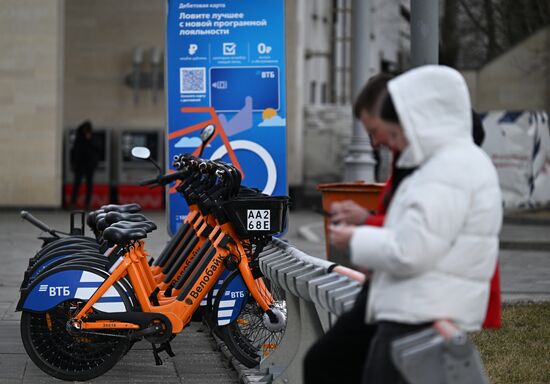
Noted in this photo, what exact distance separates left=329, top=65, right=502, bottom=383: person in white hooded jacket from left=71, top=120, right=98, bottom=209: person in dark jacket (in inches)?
849

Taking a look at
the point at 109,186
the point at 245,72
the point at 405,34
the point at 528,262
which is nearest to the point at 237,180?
the point at 245,72

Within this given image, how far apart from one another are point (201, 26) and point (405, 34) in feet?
141

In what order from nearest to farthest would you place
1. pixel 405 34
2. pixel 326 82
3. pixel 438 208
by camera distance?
pixel 438 208, pixel 326 82, pixel 405 34

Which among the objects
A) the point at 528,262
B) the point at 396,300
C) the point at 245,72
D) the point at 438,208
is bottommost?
the point at 528,262

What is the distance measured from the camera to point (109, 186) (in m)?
26.6

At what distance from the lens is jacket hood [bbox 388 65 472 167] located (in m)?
3.96

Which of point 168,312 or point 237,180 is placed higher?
point 237,180

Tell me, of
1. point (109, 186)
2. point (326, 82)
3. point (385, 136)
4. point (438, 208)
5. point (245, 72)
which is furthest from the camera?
point (326, 82)

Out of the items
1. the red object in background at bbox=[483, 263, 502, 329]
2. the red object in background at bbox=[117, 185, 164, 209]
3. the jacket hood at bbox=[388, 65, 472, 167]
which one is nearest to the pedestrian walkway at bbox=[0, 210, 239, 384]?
the red object in background at bbox=[483, 263, 502, 329]

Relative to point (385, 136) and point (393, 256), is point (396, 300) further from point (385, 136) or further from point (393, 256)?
point (385, 136)

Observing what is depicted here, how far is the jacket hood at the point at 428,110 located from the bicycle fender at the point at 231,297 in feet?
12.1

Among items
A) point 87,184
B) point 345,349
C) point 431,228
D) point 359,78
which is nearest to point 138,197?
point 87,184

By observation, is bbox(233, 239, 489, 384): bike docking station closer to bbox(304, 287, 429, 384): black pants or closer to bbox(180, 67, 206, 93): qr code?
bbox(304, 287, 429, 384): black pants

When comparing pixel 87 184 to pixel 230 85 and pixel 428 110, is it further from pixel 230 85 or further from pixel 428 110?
pixel 428 110
